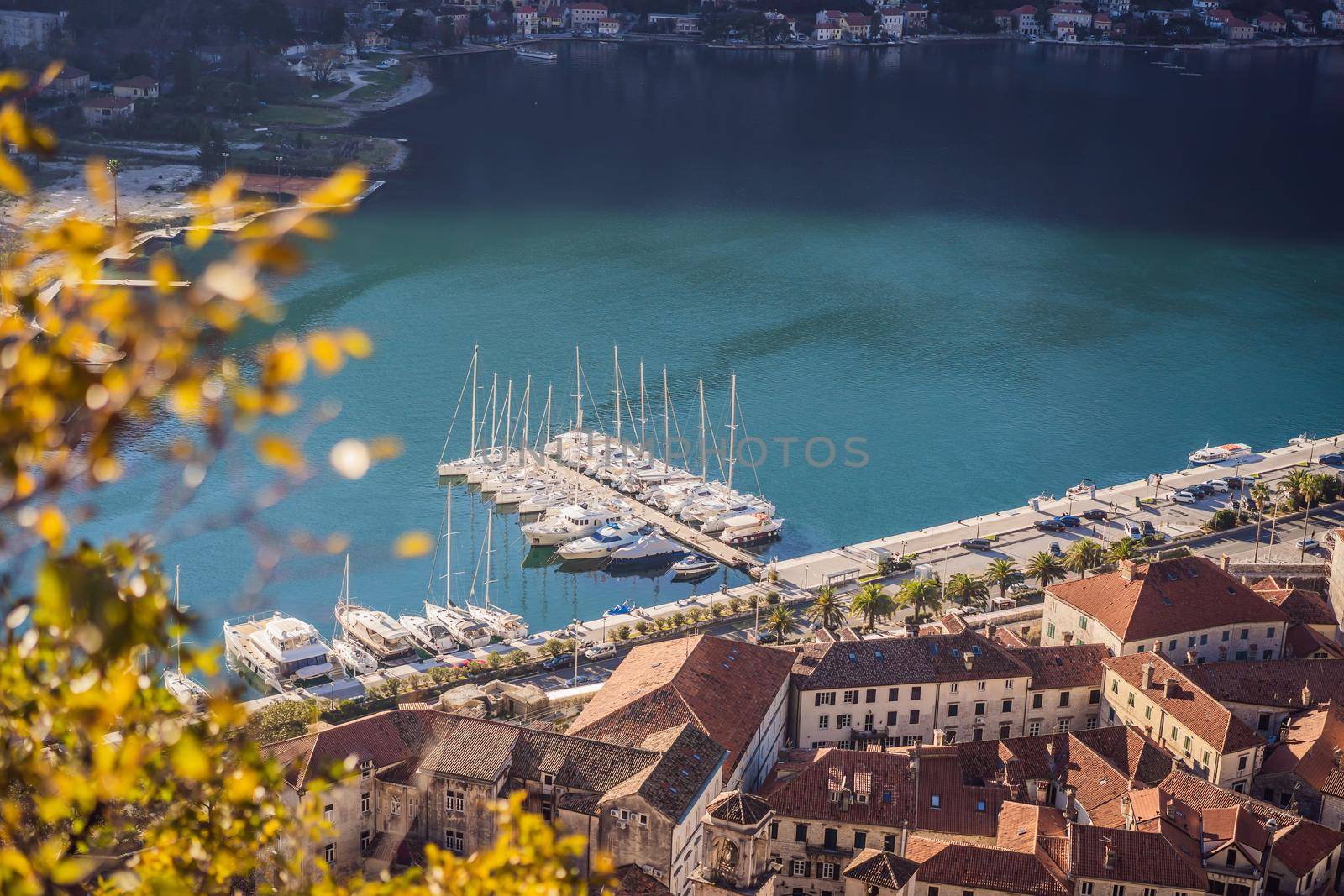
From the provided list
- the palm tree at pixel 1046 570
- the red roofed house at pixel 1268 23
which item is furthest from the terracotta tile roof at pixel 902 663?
the red roofed house at pixel 1268 23

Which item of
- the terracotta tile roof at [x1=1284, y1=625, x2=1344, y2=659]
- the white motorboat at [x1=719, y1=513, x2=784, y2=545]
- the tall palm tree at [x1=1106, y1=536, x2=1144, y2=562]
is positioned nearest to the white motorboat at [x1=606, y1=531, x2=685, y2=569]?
the white motorboat at [x1=719, y1=513, x2=784, y2=545]

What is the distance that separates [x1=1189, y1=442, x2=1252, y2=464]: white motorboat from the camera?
209 ft

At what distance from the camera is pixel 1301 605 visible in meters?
44.0

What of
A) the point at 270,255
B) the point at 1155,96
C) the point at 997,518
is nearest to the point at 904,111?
the point at 1155,96

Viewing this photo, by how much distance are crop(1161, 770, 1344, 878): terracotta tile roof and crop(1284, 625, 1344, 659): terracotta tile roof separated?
32.1ft

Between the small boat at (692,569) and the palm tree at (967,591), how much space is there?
9.44 metres

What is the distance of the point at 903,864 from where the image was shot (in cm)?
2975

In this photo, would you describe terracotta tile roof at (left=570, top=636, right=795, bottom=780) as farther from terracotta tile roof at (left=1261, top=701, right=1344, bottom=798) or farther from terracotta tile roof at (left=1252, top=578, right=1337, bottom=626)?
terracotta tile roof at (left=1252, top=578, right=1337, bottom=626)

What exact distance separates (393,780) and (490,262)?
6035cm

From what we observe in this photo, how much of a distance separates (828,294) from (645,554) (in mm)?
32519

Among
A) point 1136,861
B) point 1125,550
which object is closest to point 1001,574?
point 1125,550

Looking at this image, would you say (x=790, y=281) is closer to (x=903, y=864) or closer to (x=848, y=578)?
(x=848, y=578)

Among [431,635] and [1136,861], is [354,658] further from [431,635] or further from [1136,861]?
[1136,861]

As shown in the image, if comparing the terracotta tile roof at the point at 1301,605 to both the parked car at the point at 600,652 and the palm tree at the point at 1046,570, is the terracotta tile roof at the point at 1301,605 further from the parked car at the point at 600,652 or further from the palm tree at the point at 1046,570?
the parked car at the point at 600,652
